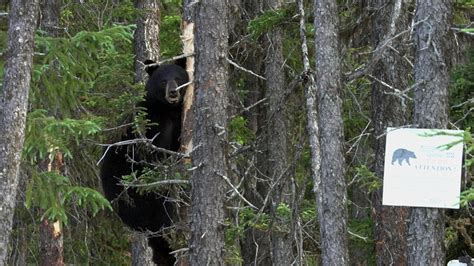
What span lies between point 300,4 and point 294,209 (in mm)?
2174

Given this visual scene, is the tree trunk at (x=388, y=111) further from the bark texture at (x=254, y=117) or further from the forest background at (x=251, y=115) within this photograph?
the bark texture at (x=254, y=117)

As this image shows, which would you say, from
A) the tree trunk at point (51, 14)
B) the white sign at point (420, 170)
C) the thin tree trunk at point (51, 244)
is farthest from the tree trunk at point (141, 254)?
the white sign at point (420, 170)

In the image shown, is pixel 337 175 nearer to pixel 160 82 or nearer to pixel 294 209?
pixel 294 209

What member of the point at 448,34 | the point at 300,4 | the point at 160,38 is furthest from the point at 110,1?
the point at 448,34

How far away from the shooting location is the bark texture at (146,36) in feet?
43.6

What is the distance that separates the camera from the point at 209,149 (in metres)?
8.58

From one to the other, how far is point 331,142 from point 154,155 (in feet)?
9.34

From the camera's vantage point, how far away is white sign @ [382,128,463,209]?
22.6ft

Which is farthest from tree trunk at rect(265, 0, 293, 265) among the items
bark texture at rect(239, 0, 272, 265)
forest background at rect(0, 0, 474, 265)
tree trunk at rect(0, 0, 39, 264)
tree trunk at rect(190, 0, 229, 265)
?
tree trunk at rect(0, 0, 39, 264)

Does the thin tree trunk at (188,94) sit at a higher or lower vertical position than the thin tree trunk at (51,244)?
higher

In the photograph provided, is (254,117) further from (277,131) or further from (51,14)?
(51,14)

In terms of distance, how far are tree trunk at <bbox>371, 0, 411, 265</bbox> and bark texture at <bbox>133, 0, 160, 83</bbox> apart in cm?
444

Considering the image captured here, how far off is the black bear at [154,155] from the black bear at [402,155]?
326 cm

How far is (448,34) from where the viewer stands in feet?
24.5
